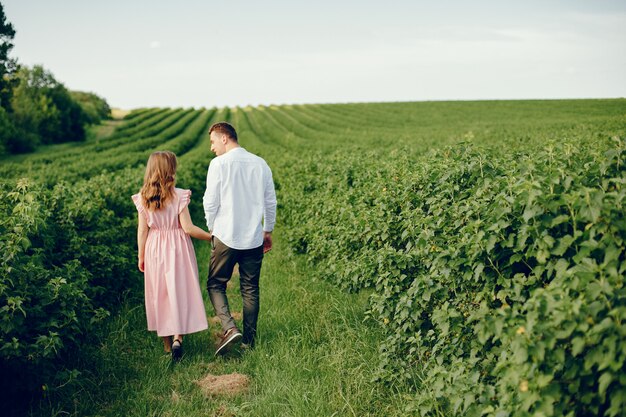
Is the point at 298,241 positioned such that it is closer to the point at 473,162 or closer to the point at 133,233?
the point at 133,233

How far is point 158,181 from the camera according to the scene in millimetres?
4809

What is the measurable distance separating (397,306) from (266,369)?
140 cm

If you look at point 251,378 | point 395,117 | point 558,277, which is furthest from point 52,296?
point 395,117

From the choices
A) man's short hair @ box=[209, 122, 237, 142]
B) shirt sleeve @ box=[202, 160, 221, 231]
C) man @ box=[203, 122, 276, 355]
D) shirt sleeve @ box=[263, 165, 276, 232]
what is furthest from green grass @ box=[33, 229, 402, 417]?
man's short hair @ box=[209, 122, 237, 142]

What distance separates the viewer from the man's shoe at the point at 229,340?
15.3ft

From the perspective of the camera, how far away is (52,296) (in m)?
3.99

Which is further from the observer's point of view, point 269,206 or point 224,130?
point 269,206

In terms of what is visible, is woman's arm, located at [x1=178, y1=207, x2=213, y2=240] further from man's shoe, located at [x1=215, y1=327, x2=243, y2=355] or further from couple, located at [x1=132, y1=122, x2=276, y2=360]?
man's shoe, located at [x1=215, y1=327, x2=243, y2=355]

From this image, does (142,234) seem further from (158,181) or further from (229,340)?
(229,340)

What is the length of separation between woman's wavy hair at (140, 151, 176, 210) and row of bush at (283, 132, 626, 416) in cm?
200

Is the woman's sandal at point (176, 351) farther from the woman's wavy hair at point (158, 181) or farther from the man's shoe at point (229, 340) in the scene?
the woman's wavy hair at point (158, 181)

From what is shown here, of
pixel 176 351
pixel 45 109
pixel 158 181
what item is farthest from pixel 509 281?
pixel 45 109

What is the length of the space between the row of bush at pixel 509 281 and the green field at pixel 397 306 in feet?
0.04

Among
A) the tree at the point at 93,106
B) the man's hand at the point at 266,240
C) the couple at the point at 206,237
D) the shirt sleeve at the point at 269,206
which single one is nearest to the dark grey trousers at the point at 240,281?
the couple at the point at 206,237
